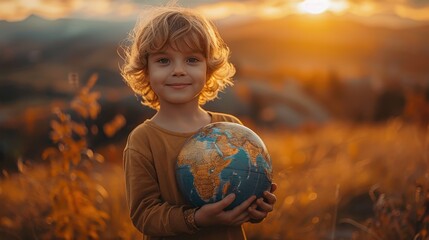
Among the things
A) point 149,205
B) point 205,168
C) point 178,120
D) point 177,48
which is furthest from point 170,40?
point 149,205

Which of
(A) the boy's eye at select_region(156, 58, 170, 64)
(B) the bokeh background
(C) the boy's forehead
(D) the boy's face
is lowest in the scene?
(B) the bokeh background

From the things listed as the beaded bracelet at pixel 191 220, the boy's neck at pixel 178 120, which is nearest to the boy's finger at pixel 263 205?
the beaded bracelet at pixel 191 220

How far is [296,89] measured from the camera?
10789 millimetres

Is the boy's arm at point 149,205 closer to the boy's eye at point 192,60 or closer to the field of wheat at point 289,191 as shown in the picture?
the boy's eye at point 192,60

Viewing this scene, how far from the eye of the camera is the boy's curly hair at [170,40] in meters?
3.60

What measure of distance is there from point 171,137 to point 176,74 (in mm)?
299

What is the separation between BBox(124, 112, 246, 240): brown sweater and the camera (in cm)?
351

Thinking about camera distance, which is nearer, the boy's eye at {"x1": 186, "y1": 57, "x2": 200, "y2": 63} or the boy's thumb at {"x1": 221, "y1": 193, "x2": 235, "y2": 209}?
the boy's thumb at {"x1": 221, "y1": 193, "x2": 235, "y2": 209}

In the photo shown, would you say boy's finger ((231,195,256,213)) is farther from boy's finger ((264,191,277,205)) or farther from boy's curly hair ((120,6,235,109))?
boy's curly hair ((120,6,235,109))

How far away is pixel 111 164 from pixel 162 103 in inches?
158

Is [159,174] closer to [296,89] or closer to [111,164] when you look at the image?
[111,164]

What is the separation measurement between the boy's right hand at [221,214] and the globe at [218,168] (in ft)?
0.11

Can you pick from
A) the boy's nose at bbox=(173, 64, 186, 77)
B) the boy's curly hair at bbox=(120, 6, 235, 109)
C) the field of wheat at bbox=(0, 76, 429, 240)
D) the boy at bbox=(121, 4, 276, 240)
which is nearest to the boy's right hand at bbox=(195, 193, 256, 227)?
the boy at bbox=(121, 4, 276, 240)

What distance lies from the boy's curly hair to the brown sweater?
1.05 feet
